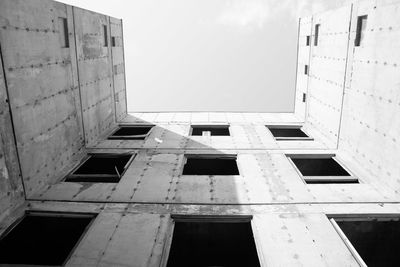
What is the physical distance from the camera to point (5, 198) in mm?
7488

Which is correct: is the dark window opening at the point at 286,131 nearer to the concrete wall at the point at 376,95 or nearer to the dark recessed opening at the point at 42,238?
the concrete wall at the point at 376,95

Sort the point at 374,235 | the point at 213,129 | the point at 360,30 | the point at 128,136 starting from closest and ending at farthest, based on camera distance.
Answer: the point at 374,235 → the point at 360,30 → the point at 128,136 → the point at 213,129

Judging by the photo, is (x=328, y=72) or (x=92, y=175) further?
(x=328, y=72)

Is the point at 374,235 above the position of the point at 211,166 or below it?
below

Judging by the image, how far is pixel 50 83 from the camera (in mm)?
9625

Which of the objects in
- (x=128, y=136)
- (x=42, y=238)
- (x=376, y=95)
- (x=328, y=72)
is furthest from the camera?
(x=128, y=136)

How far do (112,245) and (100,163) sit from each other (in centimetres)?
626

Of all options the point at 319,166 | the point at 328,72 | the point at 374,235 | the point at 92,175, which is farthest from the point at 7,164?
the point at 328,72

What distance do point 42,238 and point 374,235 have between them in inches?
360

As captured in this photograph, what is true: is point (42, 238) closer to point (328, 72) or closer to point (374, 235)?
point (374, 235)

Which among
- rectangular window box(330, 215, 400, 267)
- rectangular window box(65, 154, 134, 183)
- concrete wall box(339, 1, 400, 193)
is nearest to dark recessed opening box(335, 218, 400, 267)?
rectangular window box(330, 215, 400, 267)

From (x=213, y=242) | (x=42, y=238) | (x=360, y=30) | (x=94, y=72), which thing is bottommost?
(x=213, y=242)

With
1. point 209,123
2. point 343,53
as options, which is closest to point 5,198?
point 209,123

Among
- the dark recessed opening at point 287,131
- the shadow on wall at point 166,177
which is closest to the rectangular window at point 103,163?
the shadow on wall at point 166,177
